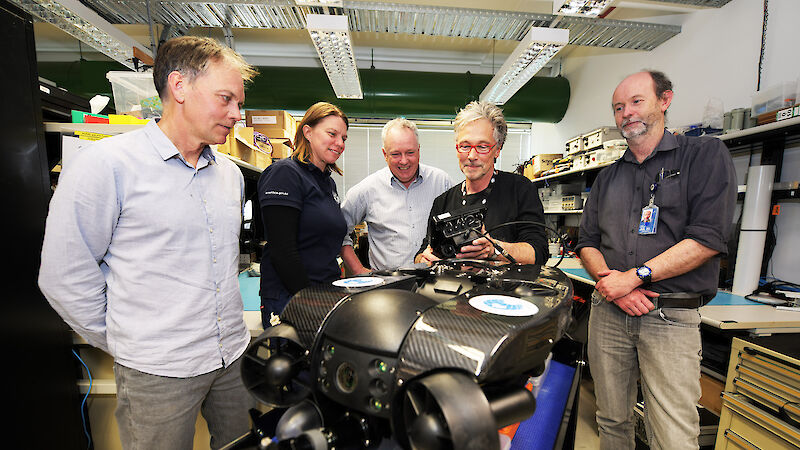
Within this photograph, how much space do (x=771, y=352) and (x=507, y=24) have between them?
9.96 ft

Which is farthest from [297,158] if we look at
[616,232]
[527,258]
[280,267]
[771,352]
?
[771,352]

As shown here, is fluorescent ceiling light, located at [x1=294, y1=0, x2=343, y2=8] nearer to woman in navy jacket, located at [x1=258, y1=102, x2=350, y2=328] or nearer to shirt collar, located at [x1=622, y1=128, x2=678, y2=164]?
woman in navy jacket, located at [x1=258, y1=102, x2=350, y2=328]

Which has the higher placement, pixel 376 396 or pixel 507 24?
pixel 507 24

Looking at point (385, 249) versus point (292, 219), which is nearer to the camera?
point (292, 219)

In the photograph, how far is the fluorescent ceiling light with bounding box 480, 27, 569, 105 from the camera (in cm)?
293

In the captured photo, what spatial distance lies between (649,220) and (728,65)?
223cm

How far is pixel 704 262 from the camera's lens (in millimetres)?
1330

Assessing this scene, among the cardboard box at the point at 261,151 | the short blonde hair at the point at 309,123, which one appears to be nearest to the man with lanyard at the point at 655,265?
the short blonde hair at the point at 309,123

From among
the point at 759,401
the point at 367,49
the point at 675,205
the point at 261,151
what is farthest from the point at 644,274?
the point at 367,49

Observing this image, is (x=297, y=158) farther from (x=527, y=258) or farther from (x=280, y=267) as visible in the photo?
(x=527, y=258)

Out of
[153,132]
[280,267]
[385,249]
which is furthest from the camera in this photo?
[385,249]

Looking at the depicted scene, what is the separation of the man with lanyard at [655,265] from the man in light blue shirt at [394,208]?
86 centimetres

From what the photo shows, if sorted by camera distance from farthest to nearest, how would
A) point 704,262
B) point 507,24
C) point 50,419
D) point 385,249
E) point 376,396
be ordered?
1. point 507,24
2. point 385,249
3. point 50,419
4. point 704,262
5. point 376,396

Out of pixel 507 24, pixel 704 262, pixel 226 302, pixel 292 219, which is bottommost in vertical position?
pixel 226 302
